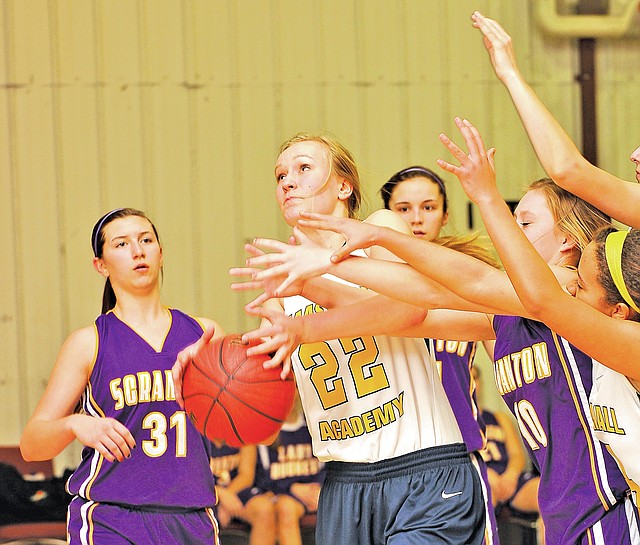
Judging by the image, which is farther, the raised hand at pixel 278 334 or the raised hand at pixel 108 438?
the raised hand at pixel 108 438

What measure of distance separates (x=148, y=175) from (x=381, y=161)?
1.60 metres

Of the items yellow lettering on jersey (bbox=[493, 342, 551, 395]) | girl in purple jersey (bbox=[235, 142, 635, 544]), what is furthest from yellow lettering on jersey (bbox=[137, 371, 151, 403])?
yellow lettering on jersey (bbox=[493, 342, 551, 395])

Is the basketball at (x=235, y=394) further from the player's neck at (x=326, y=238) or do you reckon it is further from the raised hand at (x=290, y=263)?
the player's neck at (x=326, y=238)

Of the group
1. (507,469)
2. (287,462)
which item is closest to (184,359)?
(287,462)

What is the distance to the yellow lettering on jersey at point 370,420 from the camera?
345 cm

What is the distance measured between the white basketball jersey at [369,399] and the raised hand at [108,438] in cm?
82

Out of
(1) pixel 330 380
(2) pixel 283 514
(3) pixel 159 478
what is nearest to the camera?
(1) pixel 330 380

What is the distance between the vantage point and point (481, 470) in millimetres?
4773

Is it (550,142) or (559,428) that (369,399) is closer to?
(559,428)

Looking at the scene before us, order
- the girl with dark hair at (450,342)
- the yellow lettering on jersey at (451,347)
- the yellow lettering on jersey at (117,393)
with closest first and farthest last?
the yellow lettering on jersey at (117,393) < the girl with dark hair at (450,342) < the yellow lettering on jersey at (451,347)

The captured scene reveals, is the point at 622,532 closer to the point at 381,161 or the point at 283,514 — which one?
the point at 283,514

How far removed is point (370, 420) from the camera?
3447mm

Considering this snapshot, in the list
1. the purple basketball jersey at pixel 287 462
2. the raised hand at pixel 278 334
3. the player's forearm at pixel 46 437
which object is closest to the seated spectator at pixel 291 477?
the purple basketball jersey at pixel 287 462

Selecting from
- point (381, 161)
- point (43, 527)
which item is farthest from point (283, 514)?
point (381, 161)
